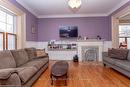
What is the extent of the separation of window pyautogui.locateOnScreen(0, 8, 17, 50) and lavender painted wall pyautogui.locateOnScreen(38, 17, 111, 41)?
2818 mm

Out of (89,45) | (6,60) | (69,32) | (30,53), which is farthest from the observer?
(69,32)

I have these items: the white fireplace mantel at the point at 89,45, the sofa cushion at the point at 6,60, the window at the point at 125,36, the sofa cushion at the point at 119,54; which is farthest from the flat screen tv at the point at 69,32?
the sofa cushion at the point at 6,60

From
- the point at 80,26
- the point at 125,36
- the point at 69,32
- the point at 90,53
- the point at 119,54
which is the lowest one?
the point at 90,53

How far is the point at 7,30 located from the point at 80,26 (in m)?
4.25

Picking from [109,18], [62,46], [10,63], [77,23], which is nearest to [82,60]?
[62,46]

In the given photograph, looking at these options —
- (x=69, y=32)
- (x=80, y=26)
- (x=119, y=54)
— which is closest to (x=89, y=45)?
(x=80, y=26)

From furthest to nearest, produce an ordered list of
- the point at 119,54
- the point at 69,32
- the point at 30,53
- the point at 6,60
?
the point at 69,32 < the point at 119,54 < the point at 30,53 < the point at 6,60

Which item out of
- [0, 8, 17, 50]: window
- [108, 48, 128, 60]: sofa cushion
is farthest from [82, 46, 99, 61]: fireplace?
[0, 8, 17, 50]: window

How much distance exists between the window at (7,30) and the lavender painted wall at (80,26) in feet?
9.24

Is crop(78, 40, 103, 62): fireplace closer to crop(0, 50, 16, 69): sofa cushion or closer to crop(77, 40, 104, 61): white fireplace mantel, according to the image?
crop(77, 40, 104, 61): white fireplace mantel

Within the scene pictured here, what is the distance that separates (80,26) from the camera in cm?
796

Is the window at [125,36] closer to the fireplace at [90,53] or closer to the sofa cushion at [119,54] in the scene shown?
the fireplace at [90,53]

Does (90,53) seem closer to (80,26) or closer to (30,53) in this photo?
(80,26)

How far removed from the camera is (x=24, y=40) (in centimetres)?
567
